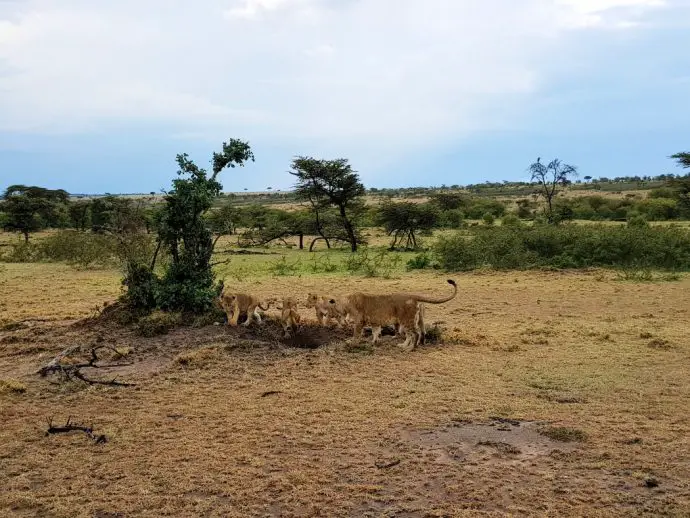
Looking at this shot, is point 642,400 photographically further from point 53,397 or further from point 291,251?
point 291,251

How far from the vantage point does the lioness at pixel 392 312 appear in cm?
1016

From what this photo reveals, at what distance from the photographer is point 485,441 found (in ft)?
20.3

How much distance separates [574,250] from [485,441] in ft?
58.3

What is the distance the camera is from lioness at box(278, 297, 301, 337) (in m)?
10.9

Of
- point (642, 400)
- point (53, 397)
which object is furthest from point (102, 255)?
point (642, 400)

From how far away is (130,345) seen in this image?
10.3 metres

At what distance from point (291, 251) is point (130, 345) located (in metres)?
22.9

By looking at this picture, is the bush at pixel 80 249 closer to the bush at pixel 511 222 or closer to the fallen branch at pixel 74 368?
the fallen branch at pixel 74 368

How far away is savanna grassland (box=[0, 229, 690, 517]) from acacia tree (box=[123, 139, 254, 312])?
0.79m

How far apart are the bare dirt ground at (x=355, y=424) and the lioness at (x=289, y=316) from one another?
31 centimetres

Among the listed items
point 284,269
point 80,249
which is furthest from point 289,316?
point 80,249

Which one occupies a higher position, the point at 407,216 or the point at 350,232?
the point at 407,216

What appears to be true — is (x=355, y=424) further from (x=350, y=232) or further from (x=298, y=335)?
(x=350, y=232)

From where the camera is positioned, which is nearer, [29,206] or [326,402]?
[326,402]
